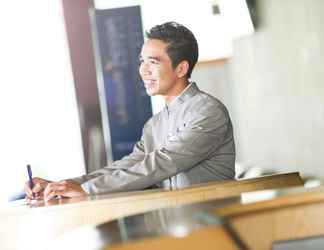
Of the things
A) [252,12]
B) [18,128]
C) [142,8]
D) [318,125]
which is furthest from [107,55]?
[318,125]

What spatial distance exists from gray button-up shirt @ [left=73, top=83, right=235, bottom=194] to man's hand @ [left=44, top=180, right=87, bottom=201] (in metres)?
0.03

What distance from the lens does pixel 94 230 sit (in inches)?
44.6

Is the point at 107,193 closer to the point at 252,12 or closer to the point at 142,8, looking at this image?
the point at 142,8

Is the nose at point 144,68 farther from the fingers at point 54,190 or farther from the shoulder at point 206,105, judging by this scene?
the fingers at point 54,190

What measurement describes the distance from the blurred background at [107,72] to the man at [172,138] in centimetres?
4

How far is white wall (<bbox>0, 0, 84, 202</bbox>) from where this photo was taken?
1906 millimetres

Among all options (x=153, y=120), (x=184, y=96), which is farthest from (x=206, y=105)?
(x=153, y=120)

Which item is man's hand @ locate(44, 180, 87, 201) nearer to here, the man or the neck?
the man

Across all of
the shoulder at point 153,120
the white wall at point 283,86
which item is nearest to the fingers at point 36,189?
the shoulder at point 153,120

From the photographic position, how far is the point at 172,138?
1.83m

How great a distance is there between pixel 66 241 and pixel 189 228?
10.1 inches

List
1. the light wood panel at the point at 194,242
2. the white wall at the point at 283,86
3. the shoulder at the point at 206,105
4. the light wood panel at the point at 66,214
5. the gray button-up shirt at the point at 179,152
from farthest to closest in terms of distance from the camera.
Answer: the white wall at the point at 283,86
the shoulder at the point at 206,105
the gray button-up shirt at the point at 179,152
the light wood panel at the point at 66,214
the light wood panel at the point at 194,242

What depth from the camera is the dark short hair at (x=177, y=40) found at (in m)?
1.93

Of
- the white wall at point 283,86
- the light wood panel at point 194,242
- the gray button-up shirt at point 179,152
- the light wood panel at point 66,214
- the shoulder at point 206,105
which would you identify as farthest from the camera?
the white wall at point 283,86
